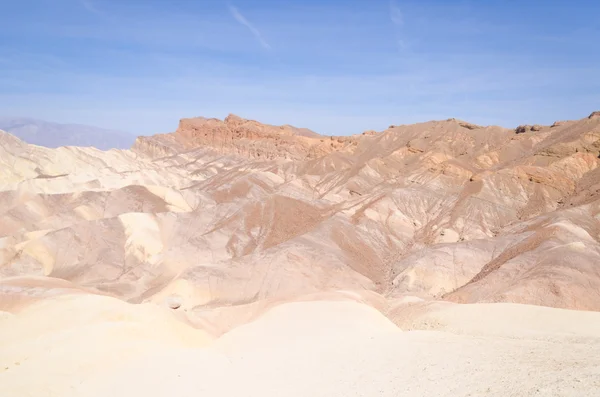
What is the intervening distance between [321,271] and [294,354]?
20.2 m

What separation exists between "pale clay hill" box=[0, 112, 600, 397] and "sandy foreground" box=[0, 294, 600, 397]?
0.26ft

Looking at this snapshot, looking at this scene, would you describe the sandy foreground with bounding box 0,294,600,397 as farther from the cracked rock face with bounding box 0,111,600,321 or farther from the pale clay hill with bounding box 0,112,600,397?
the cracked rock face with bounding box 0,111,600,321

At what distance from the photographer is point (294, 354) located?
17.2 metres

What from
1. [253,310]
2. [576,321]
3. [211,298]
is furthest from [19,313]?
[576,321]

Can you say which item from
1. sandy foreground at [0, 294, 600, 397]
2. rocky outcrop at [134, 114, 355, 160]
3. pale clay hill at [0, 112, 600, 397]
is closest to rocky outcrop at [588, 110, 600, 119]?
pale clay hill at [0, 112, 600, 397]

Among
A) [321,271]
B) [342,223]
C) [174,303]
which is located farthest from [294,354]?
[342,223]

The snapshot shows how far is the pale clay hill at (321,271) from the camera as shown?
14273 millimetres

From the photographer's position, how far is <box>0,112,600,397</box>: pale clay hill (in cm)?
1427

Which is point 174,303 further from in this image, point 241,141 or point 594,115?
point 241,141

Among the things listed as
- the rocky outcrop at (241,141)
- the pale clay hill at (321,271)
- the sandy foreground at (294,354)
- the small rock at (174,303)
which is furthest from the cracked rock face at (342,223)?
the rocky outcrop at (241,141)

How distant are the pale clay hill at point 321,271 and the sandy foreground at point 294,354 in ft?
0.26

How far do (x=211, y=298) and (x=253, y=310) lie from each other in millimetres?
9223

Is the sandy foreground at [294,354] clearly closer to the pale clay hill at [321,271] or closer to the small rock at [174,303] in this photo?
the pale clay hill at [321,271]

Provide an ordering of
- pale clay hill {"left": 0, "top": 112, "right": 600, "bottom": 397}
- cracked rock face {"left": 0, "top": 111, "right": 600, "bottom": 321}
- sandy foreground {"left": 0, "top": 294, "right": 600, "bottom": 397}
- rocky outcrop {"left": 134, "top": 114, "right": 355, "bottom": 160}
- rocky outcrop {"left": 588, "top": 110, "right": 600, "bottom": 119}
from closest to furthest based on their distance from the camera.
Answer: sandy foreground {"left": 0, "top": 294, "right": 600, "bottom": 397}, pale clay hill {"left": 0, "top": 112, "right": 600, "bottom": 397}, cracked rock face {"left": 0, "top": 111, "right": 600, "bottom": 321}, rocky outcrop {"left": 588, "top": 110, "right": 600, "bottom": 119}, rocky outcrop {"left": 134, "top": 114, "right": 355, "bottom": 160}
